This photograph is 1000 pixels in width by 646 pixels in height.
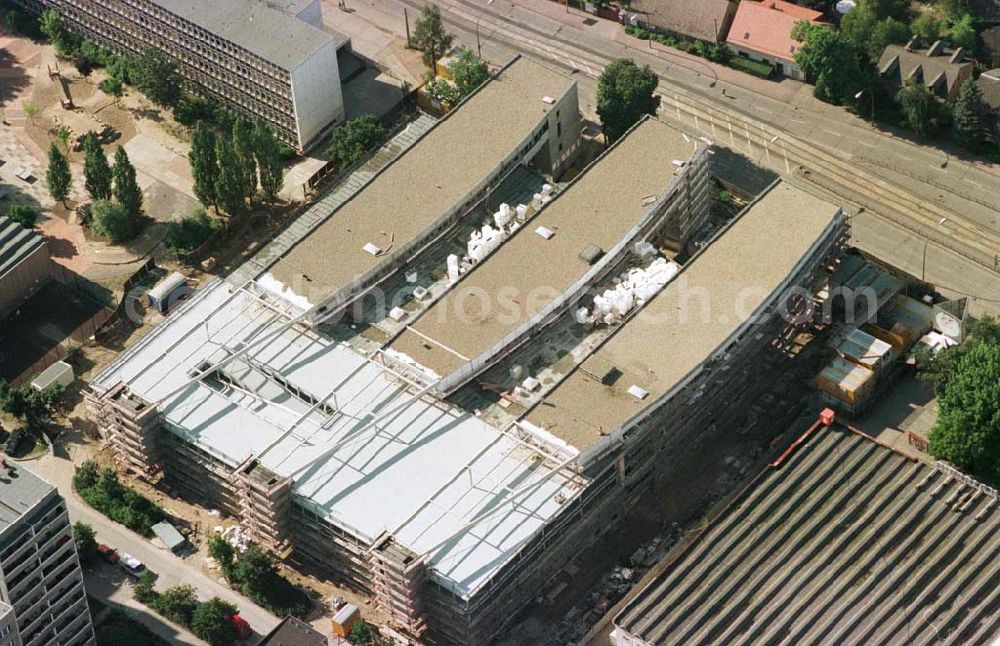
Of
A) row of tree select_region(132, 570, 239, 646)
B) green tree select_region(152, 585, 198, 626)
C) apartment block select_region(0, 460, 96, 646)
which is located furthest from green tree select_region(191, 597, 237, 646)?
apartment block select_region(0, 460, 96, 646)

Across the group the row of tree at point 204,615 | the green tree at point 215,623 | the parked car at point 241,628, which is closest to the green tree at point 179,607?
the row of tree at point 204,615

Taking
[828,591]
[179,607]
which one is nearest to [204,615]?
[179,607]

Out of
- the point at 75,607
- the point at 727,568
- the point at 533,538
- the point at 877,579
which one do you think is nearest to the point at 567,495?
the point at 533,538

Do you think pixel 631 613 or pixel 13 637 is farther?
pixel 631 613

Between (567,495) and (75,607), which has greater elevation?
(567,495)

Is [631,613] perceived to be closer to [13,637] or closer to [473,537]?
[473,537]

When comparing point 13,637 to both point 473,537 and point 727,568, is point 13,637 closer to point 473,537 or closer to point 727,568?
point 473,537

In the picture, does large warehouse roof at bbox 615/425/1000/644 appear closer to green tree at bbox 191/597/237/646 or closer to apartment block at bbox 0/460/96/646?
green tree at bbox 191/597/237/646
